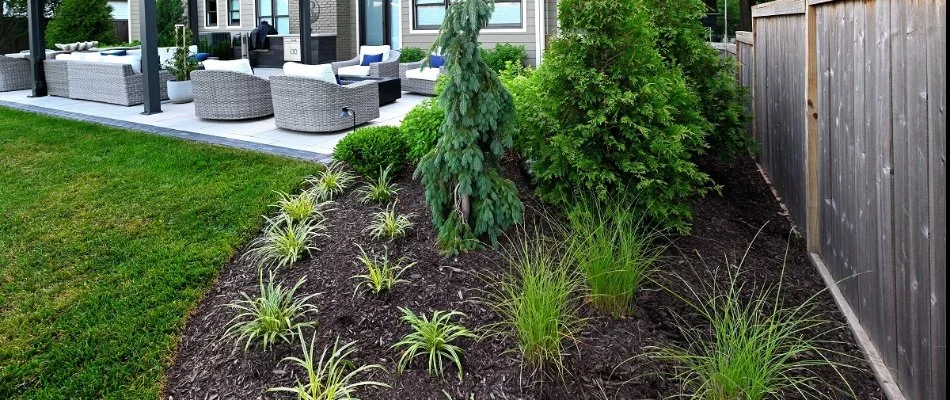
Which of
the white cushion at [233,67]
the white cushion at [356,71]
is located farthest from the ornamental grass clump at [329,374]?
the white cushion at [356,71]

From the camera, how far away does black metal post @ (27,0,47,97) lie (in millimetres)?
11570

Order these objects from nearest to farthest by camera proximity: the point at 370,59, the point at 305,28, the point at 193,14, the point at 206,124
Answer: the point at 206,124
the point at 370,59
the point at 305,28
the point at 193,14

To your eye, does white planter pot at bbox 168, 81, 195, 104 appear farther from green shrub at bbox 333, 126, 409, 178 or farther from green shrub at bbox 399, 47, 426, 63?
green shrub at bbox 333, 126, 409, 178

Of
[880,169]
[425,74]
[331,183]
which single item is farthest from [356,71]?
[880,169]

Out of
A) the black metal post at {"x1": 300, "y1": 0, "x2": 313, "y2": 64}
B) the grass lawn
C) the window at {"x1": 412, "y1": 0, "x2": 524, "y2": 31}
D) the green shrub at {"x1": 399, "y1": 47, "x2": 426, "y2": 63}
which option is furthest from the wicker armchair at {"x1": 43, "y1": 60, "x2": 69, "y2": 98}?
the window at {"x1": 412, "y1": 0, "x2": 524, "y2": 31}

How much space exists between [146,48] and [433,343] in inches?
318

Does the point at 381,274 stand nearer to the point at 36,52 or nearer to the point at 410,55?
the point at 36,52

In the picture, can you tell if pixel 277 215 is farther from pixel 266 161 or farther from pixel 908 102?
pixel 908 102

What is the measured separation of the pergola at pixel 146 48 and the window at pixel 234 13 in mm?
6707

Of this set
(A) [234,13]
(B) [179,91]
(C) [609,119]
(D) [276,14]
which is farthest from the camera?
(A) [234,13]

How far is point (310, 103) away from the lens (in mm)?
7629

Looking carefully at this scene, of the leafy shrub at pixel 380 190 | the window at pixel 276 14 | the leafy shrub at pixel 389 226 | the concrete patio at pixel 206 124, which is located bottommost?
the leafy shrub at pixel 389 226

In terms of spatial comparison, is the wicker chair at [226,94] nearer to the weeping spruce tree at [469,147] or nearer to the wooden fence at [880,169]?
the weeping spruce tree at [469,147]

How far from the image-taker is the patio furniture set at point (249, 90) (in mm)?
7656
